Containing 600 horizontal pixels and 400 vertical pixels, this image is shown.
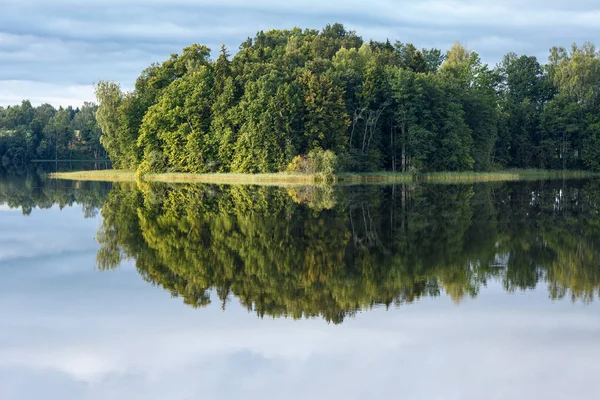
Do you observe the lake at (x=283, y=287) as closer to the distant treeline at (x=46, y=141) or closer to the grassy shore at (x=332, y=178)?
the grassy shore at (x=332, y=178)

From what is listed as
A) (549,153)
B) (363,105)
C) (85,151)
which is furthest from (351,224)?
(85,151)

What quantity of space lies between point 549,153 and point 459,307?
281ft

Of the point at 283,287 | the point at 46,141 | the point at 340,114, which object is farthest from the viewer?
the point at 46,141

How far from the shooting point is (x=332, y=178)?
64.9 meters

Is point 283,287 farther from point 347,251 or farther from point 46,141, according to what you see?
point 46,141

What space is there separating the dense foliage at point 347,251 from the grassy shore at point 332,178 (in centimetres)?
2915

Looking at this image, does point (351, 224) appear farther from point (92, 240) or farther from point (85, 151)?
point (85, 151)

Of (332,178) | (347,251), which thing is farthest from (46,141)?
(347,251)

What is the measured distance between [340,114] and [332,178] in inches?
359

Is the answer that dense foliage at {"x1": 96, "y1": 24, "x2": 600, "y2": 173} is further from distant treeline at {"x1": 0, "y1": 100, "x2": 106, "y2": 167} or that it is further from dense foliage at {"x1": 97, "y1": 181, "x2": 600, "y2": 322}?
distant treeline at {"x1": 0, "y1": 100, "x2": 106, "y2": 167}

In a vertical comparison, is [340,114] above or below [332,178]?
above

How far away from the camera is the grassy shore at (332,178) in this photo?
6644 cm

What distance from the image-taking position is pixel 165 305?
1477 centimetres

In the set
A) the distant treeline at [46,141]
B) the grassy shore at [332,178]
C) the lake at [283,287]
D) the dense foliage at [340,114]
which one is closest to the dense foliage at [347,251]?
the lake at [283,287]
